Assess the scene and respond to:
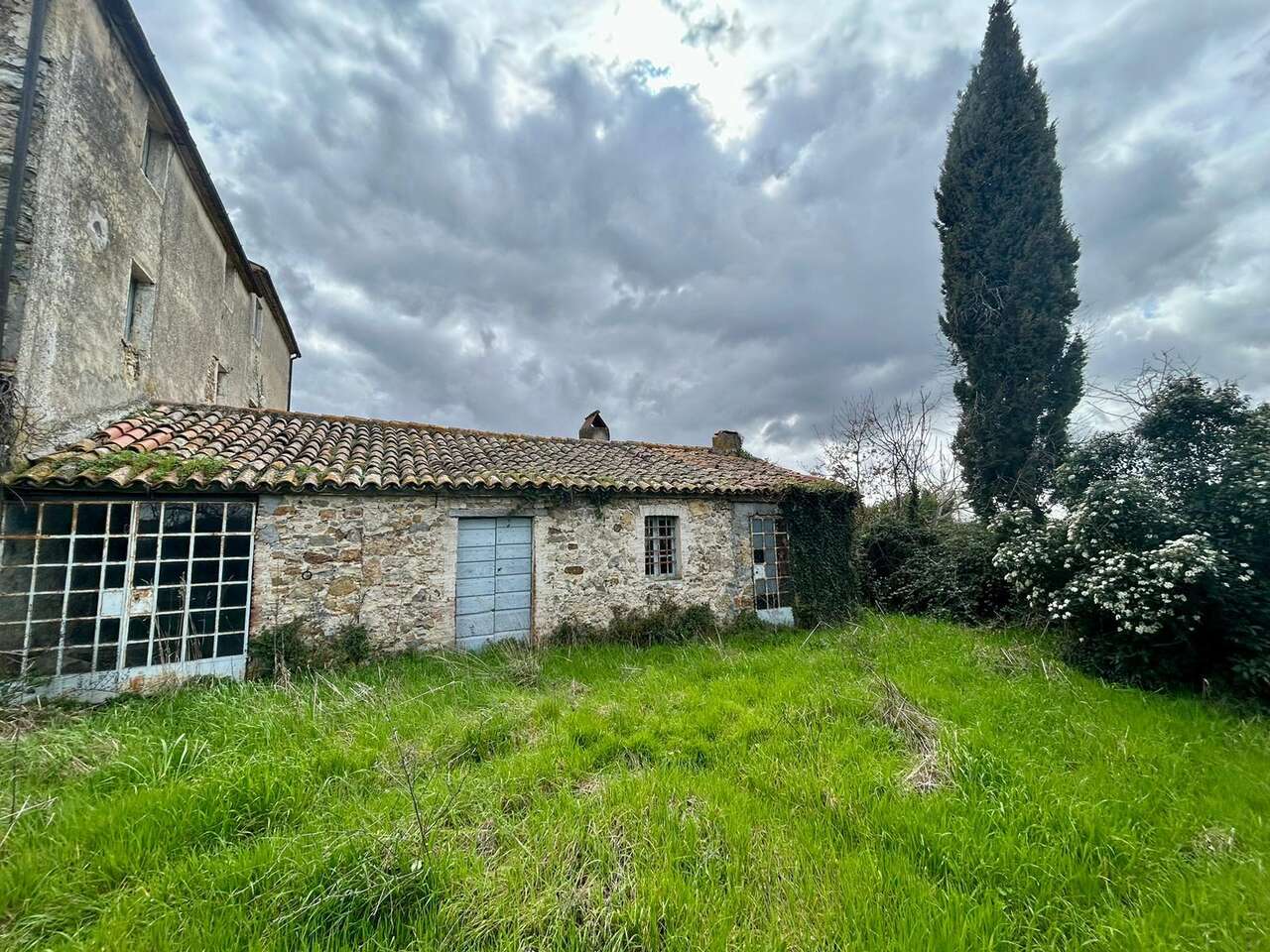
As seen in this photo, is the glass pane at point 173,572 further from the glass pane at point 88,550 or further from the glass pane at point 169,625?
the glass pane at point 88,550

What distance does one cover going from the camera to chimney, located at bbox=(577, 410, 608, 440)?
15.3m

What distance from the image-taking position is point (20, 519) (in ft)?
18.4

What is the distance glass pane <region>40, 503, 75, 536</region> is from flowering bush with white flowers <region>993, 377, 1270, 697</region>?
13.7 meters

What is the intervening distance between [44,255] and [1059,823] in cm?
1169

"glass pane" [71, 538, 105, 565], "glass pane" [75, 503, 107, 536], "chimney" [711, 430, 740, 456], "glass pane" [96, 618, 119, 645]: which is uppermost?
"chimney" [711, 430, 740, 456]

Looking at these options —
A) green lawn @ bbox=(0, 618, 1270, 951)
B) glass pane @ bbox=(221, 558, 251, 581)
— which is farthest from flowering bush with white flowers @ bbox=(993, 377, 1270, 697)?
glass pane @ bbox=(221, 558, 251, 581)

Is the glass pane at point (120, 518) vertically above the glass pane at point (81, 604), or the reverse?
the glass pane at point (120, 518)

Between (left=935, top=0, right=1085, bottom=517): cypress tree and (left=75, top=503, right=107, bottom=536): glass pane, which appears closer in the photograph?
(left=75, top=503, right=107, bottom=536): glass pane

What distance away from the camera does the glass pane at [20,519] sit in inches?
218

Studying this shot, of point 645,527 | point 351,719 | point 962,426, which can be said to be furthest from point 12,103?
point 962,426

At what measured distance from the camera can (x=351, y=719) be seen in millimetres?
4891

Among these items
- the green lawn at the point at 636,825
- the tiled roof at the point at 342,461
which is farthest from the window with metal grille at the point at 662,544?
the green lawn at the point at 636,825

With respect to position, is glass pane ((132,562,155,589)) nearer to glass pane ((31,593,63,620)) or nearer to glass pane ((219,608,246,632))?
glass pane ((31,593,63,620))

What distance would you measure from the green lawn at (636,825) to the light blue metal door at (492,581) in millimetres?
2567
